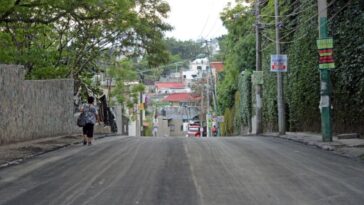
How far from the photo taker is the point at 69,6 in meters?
17.6

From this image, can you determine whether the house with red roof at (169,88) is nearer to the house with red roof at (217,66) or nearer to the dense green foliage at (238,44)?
the house with red roof at (217,66)

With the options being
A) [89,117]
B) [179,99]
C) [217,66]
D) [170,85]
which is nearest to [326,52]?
[89,117]

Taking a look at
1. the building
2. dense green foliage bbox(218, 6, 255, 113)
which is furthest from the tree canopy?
the building

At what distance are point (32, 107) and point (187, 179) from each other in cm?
1384

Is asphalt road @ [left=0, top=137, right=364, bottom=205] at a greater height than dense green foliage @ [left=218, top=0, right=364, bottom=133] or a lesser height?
lesser

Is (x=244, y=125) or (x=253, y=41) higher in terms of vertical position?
(x=253, y=41)

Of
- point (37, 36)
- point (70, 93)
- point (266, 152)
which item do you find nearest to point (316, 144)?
point (266, 152)

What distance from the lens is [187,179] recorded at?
1131cm

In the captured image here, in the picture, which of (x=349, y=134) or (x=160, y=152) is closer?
(x=160, y=152)

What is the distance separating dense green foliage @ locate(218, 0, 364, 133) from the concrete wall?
37.8 feet

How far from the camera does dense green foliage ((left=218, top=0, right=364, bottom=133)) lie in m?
21.1

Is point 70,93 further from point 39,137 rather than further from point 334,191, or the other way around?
point 334,191

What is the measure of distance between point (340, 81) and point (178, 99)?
9315 centimetres

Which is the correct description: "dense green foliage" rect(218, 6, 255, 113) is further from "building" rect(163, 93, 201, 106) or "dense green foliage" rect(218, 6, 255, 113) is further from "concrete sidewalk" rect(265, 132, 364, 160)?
"building" rect(163, 93, 201, 106)
